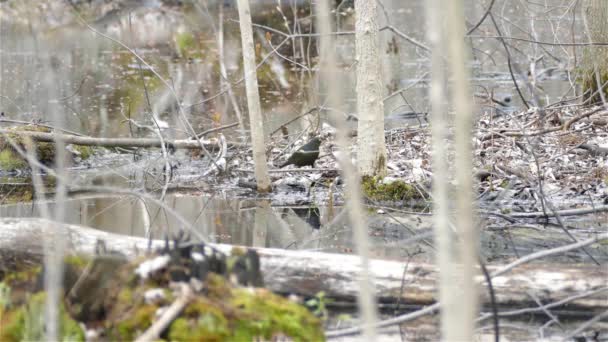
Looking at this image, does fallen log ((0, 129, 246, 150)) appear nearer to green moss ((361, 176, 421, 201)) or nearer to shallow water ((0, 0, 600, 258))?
shallow water ((0, 0, 600, 258))

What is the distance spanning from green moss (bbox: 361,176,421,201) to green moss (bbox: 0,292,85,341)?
178 inches

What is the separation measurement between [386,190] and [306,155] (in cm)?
156

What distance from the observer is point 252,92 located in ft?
24.9

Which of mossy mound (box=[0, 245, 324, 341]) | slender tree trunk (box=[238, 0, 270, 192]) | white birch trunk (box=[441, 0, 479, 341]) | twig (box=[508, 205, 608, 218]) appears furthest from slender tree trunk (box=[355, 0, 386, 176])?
white birch trunk (box=[441, 0, 479, 341])

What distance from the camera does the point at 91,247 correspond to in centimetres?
473

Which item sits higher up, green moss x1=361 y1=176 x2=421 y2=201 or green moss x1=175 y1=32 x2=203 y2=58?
green moss x1=175 y1=32 x2=203 y2=58

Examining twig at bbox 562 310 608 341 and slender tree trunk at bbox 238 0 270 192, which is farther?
slender tree trunk at bbox 238 0 270 192

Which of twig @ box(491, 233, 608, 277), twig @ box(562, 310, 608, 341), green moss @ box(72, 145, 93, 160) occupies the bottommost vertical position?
twig @ box(562, 310, 608, 341)

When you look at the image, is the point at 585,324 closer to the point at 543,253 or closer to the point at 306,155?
the point at 543,253

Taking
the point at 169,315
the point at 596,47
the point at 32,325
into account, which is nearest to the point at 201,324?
the point at 169,315

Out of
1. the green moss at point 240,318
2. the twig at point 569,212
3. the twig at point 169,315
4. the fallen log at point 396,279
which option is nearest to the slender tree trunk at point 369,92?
the twig at point 569,212

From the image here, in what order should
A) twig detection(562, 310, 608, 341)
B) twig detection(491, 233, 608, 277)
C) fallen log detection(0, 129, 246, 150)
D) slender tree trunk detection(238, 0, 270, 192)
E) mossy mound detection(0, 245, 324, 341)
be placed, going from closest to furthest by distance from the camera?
mossy mound detection(0, 245, 324, 341) < twig detection(562, 310, 608, 341) < twig detection(491, 233, 608, 277) < slender tree trunk detection(238, 0, 270, 192) < fallen log detection(0, 129, 246, 150)

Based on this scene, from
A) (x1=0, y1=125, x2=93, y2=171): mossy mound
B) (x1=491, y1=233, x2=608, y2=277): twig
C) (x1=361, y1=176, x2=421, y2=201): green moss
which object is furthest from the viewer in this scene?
(x1=0, y1=125, x2=93, y2=171): mossy mound

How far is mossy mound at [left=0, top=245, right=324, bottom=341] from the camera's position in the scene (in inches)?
140
